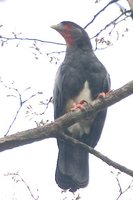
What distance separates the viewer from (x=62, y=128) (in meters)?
3.96

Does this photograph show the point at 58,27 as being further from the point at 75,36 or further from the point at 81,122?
the point at 81,122

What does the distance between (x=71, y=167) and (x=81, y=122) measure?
464 millimetres

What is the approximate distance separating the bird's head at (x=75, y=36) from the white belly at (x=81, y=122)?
0.58m

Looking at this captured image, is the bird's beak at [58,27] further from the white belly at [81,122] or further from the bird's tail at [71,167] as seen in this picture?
the bird's tail at [71,167]

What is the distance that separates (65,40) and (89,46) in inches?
10.7

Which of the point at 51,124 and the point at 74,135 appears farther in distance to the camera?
the point at 74,135

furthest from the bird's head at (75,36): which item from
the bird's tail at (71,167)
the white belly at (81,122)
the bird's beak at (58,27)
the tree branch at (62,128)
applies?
the tree branch at (62,128)

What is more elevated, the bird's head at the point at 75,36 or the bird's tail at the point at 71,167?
the bird's head at the point at 75,36

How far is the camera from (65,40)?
564 centimetres

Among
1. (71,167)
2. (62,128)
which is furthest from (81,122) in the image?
(62,128)

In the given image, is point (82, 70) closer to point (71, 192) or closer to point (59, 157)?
point (59, 157)

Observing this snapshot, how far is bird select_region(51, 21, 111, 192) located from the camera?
5.09m

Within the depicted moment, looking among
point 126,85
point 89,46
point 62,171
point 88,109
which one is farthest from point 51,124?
point 89,46

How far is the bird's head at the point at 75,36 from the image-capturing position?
5571mm
